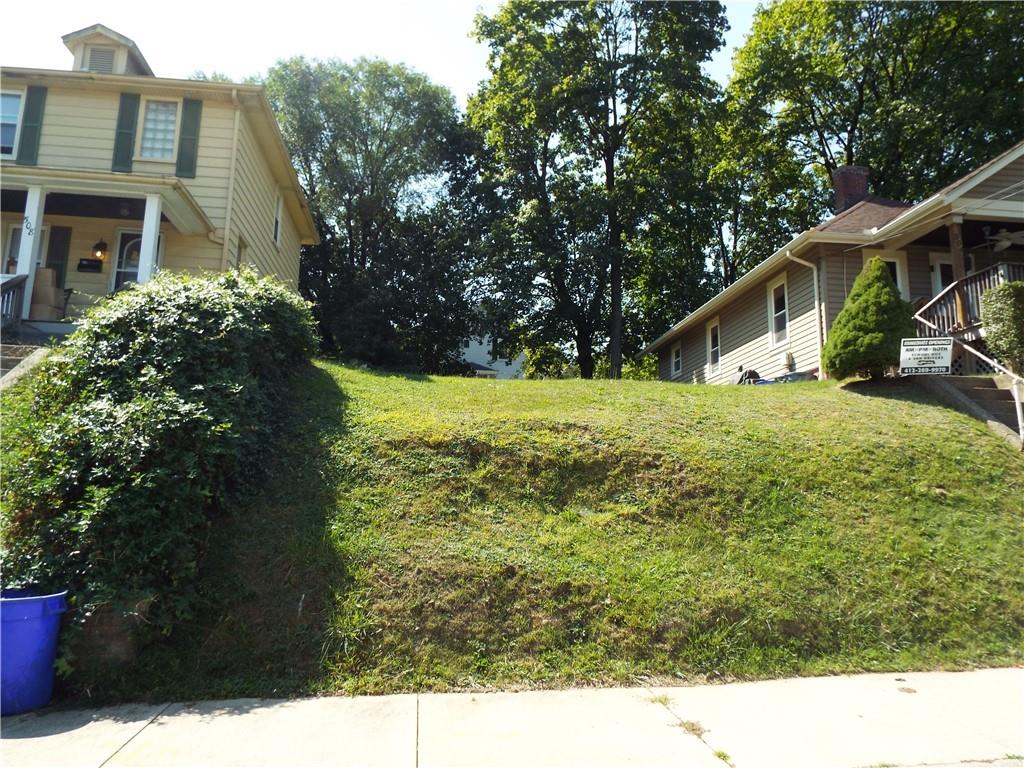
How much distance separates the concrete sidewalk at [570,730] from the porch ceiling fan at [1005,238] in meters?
12.4

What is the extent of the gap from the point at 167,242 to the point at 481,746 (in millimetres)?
12667

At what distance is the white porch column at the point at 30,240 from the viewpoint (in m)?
10.9

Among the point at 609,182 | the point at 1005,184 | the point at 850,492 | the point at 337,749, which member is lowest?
the point at 337,749

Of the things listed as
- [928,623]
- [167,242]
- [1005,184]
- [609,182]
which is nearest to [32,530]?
[928,623]

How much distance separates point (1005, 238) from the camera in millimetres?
13648

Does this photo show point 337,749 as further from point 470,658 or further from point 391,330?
point 391,330

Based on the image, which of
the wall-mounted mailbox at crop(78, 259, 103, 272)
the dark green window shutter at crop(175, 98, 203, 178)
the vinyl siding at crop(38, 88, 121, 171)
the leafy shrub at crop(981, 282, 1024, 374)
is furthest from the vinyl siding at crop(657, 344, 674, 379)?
the vinyl siding at crop(38, 88, 121, 171)

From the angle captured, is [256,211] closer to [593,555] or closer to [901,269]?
[593,555]

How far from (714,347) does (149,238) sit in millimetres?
15891

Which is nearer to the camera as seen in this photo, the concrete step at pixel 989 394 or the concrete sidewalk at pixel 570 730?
the concrete sidewalk at pixel 570 730

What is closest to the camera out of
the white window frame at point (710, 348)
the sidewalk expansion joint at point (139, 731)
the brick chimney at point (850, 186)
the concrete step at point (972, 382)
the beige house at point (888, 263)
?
the sidewalk expansion joint at point (139, 731)

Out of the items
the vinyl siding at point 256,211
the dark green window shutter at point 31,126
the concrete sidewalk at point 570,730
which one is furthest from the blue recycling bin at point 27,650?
the dark green window shutter at point 31,126

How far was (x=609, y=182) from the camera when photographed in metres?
25.0

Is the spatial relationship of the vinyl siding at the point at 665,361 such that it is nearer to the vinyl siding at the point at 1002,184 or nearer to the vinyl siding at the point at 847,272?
the vinyl siding at the point at 847,272
